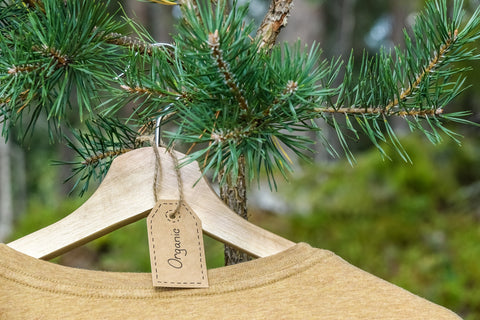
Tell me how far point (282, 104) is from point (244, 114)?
0.04 metres

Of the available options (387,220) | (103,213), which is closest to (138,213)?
(103,213)

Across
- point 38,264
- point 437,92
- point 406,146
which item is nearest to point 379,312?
point 437,92

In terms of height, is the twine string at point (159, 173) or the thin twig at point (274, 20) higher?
the thin twig at point (274, 20)

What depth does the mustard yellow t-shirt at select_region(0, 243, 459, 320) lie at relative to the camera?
49 cm

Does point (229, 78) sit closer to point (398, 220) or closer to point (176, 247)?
point (176, 247)

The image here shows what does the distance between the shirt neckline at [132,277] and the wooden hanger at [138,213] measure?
17 mm

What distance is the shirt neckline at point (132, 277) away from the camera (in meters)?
0.50

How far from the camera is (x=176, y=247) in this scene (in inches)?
21.2

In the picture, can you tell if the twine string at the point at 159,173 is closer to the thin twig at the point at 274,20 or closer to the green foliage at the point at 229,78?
the green foliage at the point at 229,78

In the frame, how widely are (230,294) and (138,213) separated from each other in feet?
0.44

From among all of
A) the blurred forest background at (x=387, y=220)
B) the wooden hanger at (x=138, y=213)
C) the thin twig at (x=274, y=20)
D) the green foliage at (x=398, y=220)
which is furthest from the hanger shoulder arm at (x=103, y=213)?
the green foliage at (x=398, y=220)

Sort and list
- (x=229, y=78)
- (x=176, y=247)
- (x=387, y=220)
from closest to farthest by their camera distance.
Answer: (x=229, y=78) < (x=176, y=247) < (x=387, y=220)

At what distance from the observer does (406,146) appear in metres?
2.82

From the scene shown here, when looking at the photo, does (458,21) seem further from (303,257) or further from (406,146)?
(406,146)
